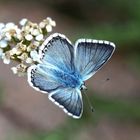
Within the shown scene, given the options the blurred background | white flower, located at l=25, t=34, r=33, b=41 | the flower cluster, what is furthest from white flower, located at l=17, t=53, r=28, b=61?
the blurred background

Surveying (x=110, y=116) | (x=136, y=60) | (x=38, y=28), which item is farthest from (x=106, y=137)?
(x=38, y=28)

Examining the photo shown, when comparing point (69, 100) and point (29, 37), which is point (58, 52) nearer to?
point (29, 37)

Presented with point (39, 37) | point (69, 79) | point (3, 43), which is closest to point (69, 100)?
point (69, 79)

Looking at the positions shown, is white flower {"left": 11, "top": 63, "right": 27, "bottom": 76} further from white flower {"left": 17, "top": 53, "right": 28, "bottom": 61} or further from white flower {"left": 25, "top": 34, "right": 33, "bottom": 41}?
white flower {"left": 25, "top": 34, "right": 33, "bottom": 41}

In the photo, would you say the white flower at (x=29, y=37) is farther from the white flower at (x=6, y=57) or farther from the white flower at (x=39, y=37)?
the white flower at (x=6, y=57)

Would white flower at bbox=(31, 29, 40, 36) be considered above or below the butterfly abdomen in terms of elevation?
above

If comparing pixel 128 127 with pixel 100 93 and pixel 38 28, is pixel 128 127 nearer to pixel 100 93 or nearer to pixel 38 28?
pixel 100 93

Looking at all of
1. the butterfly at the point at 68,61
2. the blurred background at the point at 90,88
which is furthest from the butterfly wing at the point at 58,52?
the blurred background at the point at 90,88
